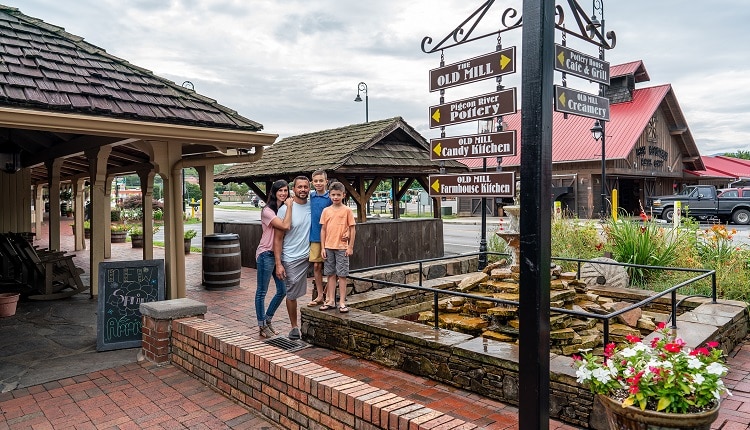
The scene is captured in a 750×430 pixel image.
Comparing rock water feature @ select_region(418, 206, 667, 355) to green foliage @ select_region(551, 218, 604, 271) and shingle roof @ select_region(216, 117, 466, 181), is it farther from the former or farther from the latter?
shingle roof @ select_region(216, 117, 466, 181)

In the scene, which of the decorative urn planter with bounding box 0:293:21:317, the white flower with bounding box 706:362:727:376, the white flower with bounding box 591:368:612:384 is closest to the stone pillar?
the decorative urn planter with bounding box 0:293:21:317

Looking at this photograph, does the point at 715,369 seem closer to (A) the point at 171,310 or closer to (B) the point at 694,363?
(B) the point at 694,363

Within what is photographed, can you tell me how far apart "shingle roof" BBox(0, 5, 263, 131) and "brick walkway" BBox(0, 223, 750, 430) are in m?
2.52

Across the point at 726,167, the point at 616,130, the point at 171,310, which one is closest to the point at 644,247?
the point at 171,310

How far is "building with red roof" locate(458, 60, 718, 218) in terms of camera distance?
26656mm

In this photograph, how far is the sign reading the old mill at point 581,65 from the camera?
9.69 feet

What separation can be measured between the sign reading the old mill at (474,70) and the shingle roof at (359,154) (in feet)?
18.6

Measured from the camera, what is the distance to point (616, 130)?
2775 cm

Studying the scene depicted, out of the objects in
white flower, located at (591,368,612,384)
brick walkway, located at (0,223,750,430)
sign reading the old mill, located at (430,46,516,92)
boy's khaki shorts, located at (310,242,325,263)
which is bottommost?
brick walkway, located at (0,223,750,430)

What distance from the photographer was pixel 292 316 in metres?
5.81

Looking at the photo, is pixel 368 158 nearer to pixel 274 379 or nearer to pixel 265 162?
pixel 265 162

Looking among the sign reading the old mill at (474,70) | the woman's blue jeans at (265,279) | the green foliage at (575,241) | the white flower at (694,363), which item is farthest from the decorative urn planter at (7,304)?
the green foliage at (575,241)

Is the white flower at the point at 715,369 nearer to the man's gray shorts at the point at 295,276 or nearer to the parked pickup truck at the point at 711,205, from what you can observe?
the man's gray shorts at the point at 295,276

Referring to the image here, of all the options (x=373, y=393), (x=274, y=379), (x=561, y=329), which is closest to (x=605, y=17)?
(x=561, y=329)
